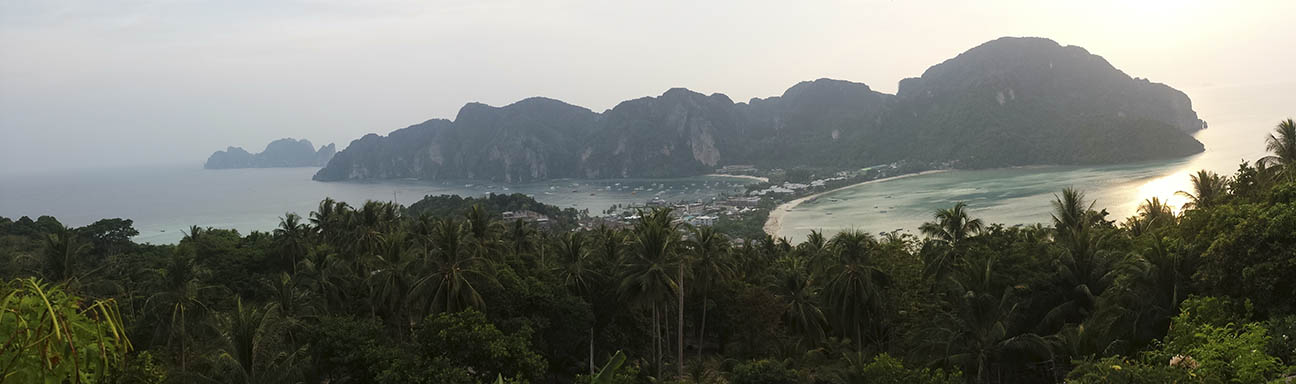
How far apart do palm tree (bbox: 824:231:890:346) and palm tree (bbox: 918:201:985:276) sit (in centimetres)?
218

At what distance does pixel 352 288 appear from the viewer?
2497 cm

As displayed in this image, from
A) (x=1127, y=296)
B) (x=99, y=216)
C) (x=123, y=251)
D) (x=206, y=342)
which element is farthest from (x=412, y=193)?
(x=1127, y=296)

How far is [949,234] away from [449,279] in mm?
19064

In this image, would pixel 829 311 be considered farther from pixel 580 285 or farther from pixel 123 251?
pixel 123 251

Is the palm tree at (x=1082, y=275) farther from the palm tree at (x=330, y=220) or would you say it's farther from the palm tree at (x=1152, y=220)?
the palm tree at (x=330, y=220)

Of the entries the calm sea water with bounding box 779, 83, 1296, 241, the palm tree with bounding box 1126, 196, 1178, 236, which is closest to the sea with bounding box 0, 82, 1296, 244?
the calm sea water with bounding box 779, 83, 1296, 241

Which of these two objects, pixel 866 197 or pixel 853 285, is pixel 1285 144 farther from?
pixel 866 197

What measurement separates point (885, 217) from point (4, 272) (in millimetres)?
91552

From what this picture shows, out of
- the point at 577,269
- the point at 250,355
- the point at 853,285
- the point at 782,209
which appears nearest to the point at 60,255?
the point at 250,355

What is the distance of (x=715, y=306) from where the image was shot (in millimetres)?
27688

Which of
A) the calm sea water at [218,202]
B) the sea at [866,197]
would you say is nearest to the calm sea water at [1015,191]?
the sea at [866,197]

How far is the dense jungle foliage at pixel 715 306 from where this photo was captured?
39.4 feet

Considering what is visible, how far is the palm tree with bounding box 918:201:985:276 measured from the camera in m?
23.6

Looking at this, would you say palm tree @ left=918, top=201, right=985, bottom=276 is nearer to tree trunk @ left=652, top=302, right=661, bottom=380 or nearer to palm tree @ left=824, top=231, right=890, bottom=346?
palm tree @ left=824, top=231, right=890, bottom=346
